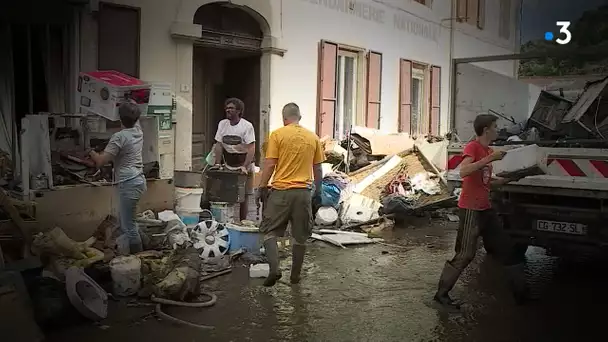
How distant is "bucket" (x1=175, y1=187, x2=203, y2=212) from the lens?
7.70 meters

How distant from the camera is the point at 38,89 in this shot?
25.3ft

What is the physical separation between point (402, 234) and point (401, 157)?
2611 mm

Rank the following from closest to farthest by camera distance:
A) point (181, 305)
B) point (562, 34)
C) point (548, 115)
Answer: point (181, 305)
point (548, 115)
point (562, 34)

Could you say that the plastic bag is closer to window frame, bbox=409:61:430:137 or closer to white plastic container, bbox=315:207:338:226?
white plastic container, bbox=315:207:338:226

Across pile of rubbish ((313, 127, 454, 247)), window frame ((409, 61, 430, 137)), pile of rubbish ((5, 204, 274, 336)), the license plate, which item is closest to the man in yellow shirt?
pile of rubbish ((5, 204, 274, 336))

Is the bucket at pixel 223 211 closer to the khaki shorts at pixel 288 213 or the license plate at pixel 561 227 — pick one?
the khaki shorts at pixel 288 213

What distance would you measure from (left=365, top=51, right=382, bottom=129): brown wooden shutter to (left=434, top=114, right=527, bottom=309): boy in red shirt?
305 inches

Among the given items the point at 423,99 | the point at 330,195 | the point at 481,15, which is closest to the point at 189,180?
the point at 330,195

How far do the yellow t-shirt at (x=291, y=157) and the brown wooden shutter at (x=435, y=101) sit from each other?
10.5 metres

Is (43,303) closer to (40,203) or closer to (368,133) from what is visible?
(40,203)

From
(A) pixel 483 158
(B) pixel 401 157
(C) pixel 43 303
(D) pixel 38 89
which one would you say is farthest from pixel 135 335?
(B) pixel 401 157

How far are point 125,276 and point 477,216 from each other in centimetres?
298

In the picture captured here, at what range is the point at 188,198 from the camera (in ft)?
25.3

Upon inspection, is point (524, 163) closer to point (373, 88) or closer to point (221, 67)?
point (221, 67)
